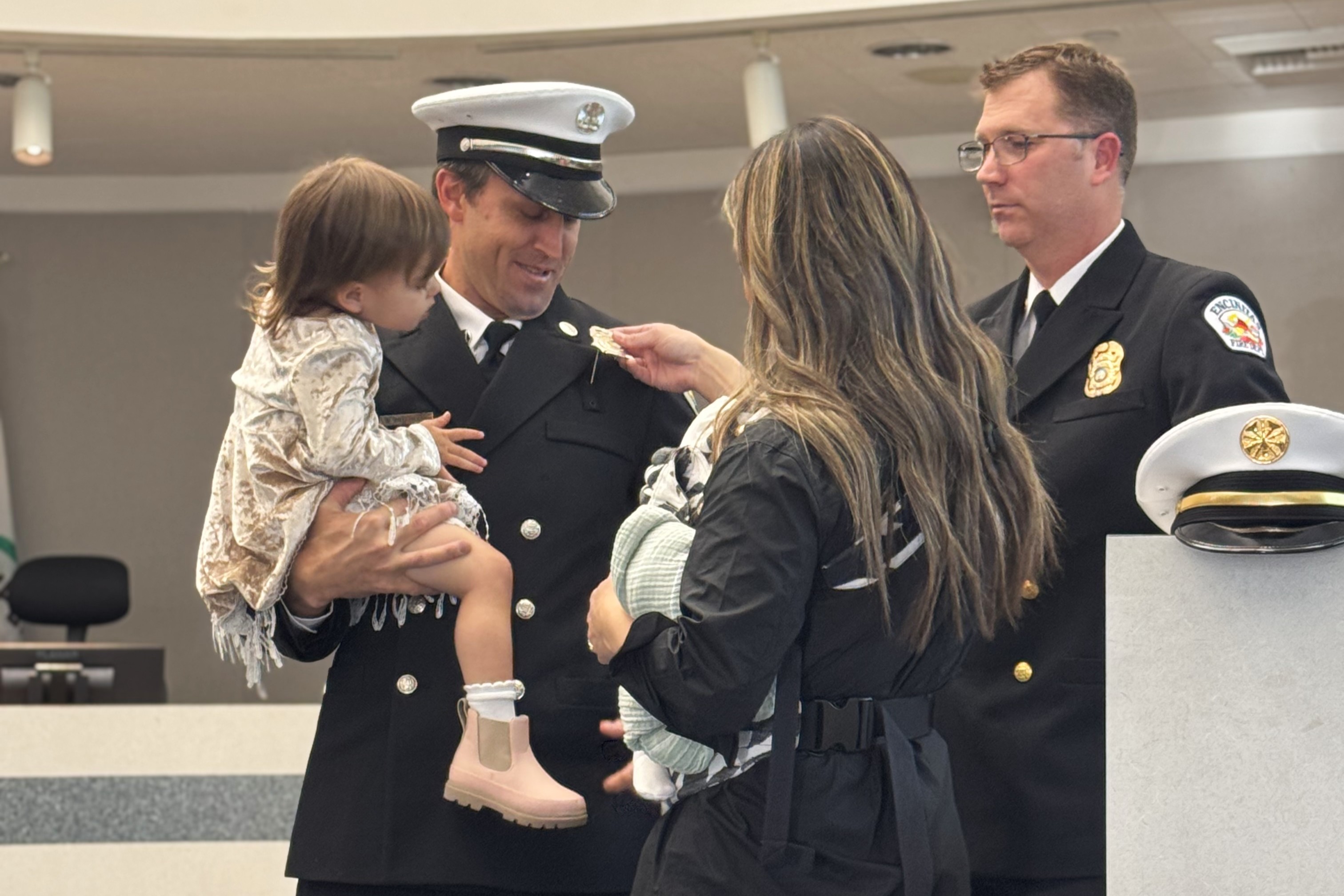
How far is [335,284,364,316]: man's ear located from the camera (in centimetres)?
206

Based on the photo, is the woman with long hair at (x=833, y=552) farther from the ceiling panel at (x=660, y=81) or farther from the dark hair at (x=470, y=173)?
the ceiling panel at (x=660, y=81)

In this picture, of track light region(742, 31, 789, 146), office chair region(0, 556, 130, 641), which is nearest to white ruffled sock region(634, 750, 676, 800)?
track light region(742, 31, 789, 146)

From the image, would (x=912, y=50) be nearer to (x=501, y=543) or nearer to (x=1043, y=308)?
(x=1043, y=308)

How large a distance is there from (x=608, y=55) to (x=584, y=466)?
5214 mm

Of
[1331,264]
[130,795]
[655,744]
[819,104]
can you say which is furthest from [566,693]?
[1331,264]

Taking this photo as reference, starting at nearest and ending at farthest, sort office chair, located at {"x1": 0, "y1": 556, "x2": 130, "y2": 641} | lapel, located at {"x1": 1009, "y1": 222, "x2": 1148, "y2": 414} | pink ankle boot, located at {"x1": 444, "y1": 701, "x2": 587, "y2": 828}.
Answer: pink ankle boot, located at {"x1": 444, "y1": 701, "x2": 587, "y2": 828} < lapel, located at {"x1": 1009, "y1": 222, "x2": 1148, "y2": 414} < office chair, located at {"x1": 0, "y1": 556, "x2": 130, "y2": 641}

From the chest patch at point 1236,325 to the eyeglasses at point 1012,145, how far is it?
33 cm

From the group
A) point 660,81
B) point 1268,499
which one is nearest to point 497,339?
point 1268,499

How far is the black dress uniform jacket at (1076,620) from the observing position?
2.04 meters

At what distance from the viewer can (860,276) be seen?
5.42 ft

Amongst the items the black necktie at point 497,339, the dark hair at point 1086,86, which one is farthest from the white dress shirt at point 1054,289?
the black necktie at point 497,339

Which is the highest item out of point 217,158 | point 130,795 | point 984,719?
point 984,719

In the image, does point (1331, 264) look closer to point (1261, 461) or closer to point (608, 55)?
point (608, 55)

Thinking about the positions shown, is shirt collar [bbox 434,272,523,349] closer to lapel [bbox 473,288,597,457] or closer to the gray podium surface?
lapel [bbox 473,288,597,457]
